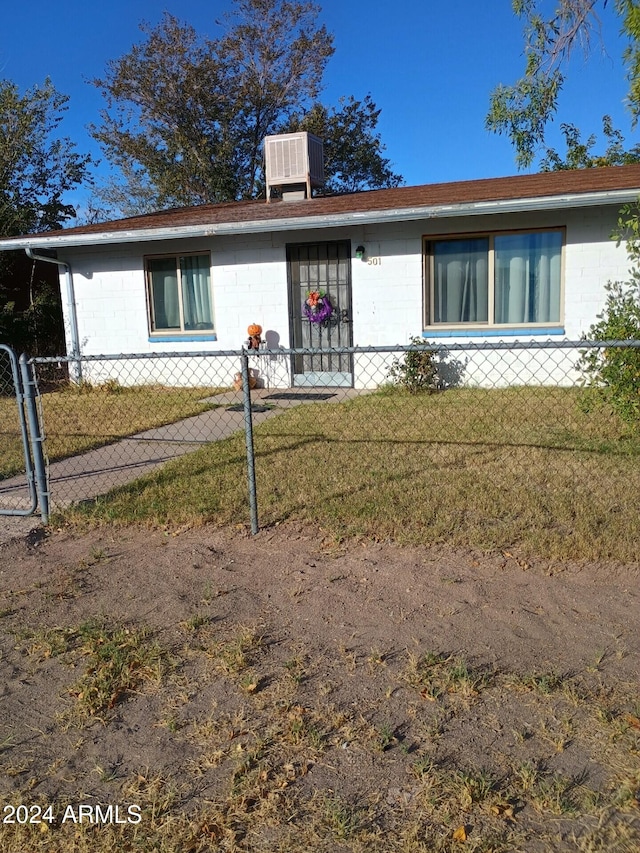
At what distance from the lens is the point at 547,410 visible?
8.34 meters

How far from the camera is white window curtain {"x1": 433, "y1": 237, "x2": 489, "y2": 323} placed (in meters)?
10.6

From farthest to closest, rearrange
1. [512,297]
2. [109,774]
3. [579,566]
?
[512,297], [579,566], [109,774]

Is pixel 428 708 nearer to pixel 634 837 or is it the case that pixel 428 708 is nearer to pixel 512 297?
pixel 634 837

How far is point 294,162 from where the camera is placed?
1278 cm

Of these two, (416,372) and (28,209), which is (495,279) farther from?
(28,209)

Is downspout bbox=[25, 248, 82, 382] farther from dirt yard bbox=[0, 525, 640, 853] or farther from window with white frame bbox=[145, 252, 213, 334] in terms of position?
dirt yard bbox=[0, 525, 640, 853]

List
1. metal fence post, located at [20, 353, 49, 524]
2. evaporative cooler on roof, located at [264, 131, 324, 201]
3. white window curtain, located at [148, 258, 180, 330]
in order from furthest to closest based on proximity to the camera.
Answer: evaporative cooler on roof, located at [264, 131, 324, 201], white window curtain, located at [148, 258, 180, 330], metal fence post, located at [20, 353, 49, 524]

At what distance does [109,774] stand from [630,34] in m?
7.22

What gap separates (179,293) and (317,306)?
2.70 meters

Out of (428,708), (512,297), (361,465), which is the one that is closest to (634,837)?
(428,708)

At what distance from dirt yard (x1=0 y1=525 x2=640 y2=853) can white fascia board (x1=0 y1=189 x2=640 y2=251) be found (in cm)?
659

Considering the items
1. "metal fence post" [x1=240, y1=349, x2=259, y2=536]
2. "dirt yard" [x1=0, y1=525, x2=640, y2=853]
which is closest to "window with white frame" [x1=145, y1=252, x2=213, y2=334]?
"metal fence post" [x1=240, y1=349, x2=259, y2=536]

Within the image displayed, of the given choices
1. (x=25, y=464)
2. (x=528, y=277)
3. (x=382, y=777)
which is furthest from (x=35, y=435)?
(x=528, y=277)

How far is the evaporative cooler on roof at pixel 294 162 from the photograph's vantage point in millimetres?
12664
